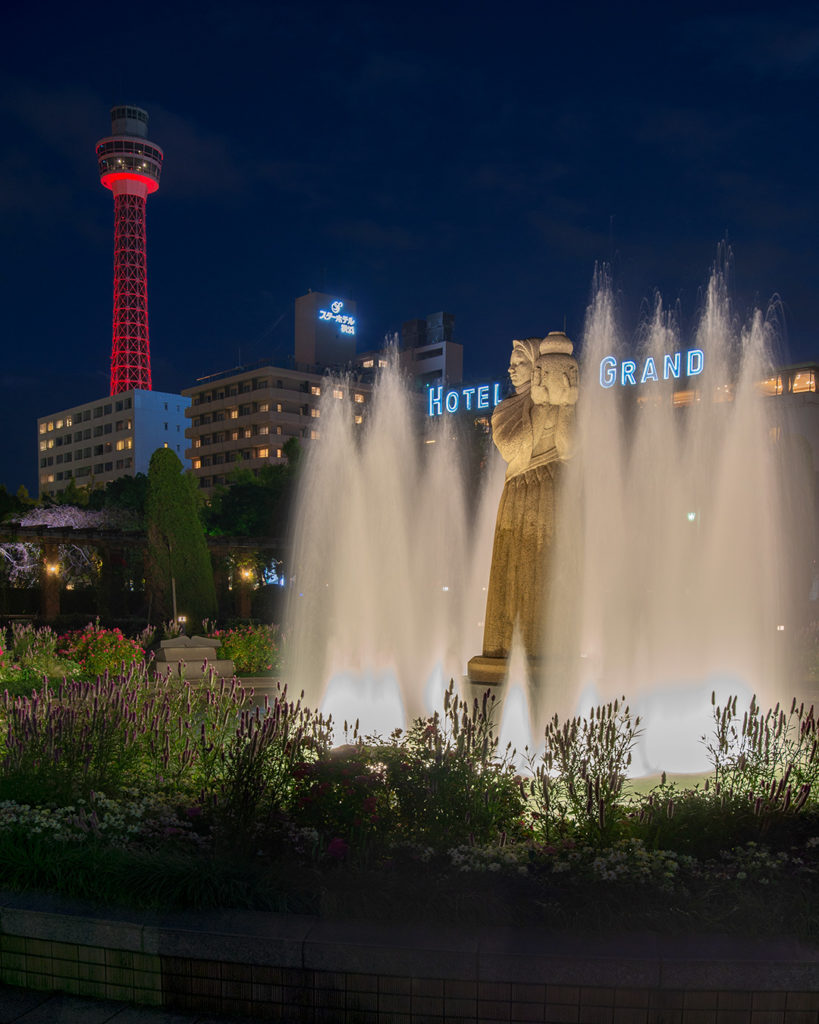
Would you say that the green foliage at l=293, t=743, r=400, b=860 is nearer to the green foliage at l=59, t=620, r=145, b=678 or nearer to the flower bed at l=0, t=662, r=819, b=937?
the flower bed at l=0, t=662, r=819, b=937

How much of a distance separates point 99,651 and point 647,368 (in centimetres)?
5488

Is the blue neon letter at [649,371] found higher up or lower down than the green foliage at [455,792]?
higher up

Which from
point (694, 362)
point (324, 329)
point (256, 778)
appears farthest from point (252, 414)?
point (256, 778)

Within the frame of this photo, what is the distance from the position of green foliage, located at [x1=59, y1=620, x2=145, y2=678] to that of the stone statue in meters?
8.81

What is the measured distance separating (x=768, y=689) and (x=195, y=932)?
11817 millimetres

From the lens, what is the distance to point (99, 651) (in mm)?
15992

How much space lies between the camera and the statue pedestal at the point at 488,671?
27.5 feet

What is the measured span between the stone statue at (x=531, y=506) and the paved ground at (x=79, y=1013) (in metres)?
4.73

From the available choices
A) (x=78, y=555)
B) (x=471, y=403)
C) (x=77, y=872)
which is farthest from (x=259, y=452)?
(x=77, y=872)

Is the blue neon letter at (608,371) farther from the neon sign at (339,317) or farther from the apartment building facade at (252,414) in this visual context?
the neon sign at (339,317)

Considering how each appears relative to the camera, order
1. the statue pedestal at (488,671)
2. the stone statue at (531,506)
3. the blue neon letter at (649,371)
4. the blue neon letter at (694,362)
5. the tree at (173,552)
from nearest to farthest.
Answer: the statue pedestal at (488,671), the stone statue at (531,506), the tree at (173,552), the blue neon letter at (649,371), the blue neon letter at (694,362)

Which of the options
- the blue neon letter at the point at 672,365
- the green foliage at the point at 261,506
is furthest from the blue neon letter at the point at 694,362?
the green foliage at the point at 261,506

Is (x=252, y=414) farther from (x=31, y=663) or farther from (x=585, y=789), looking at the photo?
(x=585, y=789)

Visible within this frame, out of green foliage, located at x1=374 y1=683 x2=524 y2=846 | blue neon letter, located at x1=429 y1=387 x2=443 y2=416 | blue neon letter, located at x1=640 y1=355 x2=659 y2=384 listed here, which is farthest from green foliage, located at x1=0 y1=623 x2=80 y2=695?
blue neon letter, located at x1=429 y1=387 x2=443 y2=416
